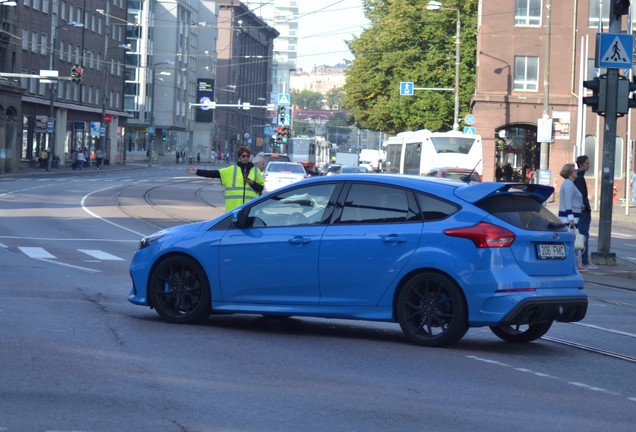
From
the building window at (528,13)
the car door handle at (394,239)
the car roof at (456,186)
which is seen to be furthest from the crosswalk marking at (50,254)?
the building window at (528,13)

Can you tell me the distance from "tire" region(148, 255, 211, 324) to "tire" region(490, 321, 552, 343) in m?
2.73

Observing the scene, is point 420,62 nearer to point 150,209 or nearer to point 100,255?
point 150,209

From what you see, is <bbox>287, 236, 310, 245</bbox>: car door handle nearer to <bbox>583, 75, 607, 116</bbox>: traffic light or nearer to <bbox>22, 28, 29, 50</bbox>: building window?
<bbox>583, 75, 607, 116</bbox>: traffic light

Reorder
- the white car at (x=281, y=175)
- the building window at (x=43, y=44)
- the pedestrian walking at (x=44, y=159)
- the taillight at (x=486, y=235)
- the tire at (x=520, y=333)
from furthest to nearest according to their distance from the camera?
the building window at (x=43, y=44), the pedestrian walking at (x=44, y=159), the white car at (x=281, y=175), the tire at (x=520, y=333), the taillight at (x=486, y=235)

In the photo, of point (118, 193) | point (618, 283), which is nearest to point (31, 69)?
point (118, 193)

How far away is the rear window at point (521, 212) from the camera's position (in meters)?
10.5

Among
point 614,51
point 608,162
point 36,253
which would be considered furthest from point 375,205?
point 608,162

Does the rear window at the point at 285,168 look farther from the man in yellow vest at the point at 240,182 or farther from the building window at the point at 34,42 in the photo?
the building window at the point at 34,42

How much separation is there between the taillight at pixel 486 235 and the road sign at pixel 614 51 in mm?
11542

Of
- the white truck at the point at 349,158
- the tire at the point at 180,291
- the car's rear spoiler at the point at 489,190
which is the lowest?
the tire at the point at 180,291

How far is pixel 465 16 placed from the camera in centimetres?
7556

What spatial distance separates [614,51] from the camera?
21062mm

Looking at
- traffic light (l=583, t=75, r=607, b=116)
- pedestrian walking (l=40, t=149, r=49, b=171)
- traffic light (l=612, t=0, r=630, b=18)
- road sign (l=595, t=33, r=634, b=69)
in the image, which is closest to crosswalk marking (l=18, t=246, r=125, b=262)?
traffic light (l=583, t=75, r=607, b=116)

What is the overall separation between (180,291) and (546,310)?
3.49 m
